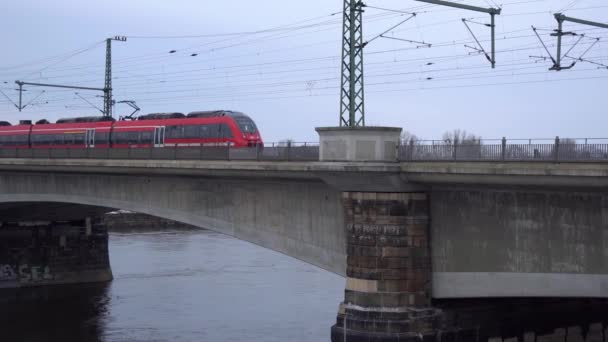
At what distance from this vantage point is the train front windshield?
35062 mm

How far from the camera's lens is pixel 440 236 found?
23.3 meters

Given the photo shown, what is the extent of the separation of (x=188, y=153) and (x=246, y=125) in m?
4.88

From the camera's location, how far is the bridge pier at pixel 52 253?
4894 centimetres

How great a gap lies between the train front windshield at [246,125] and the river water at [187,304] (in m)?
8.51

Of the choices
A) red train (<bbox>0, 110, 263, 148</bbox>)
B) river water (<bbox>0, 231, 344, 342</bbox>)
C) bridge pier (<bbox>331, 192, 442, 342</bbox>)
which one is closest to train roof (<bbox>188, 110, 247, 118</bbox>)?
red train (<bbox>0, 110, 263, 148</bbox>)

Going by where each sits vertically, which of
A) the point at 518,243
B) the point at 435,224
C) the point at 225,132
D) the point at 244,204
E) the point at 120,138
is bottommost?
the point at 518,243

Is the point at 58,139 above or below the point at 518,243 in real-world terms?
above

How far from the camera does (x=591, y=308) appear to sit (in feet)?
87.1

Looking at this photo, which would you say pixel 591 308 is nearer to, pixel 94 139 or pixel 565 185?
pixel 565 185

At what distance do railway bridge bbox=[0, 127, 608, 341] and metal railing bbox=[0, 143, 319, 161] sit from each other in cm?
51

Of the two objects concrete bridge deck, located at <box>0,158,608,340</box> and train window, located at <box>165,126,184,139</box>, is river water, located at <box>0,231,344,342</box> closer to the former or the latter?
concrete bridge deck, located at <box>0,158,608,340</box>

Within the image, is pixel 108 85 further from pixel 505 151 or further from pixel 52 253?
pixel 505 151

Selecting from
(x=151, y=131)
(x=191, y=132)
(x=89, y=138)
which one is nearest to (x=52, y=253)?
(x=89, y=138)


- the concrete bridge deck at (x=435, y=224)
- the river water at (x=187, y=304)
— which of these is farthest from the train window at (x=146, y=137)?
the concrete bridge deck at (x=435, y=224)
